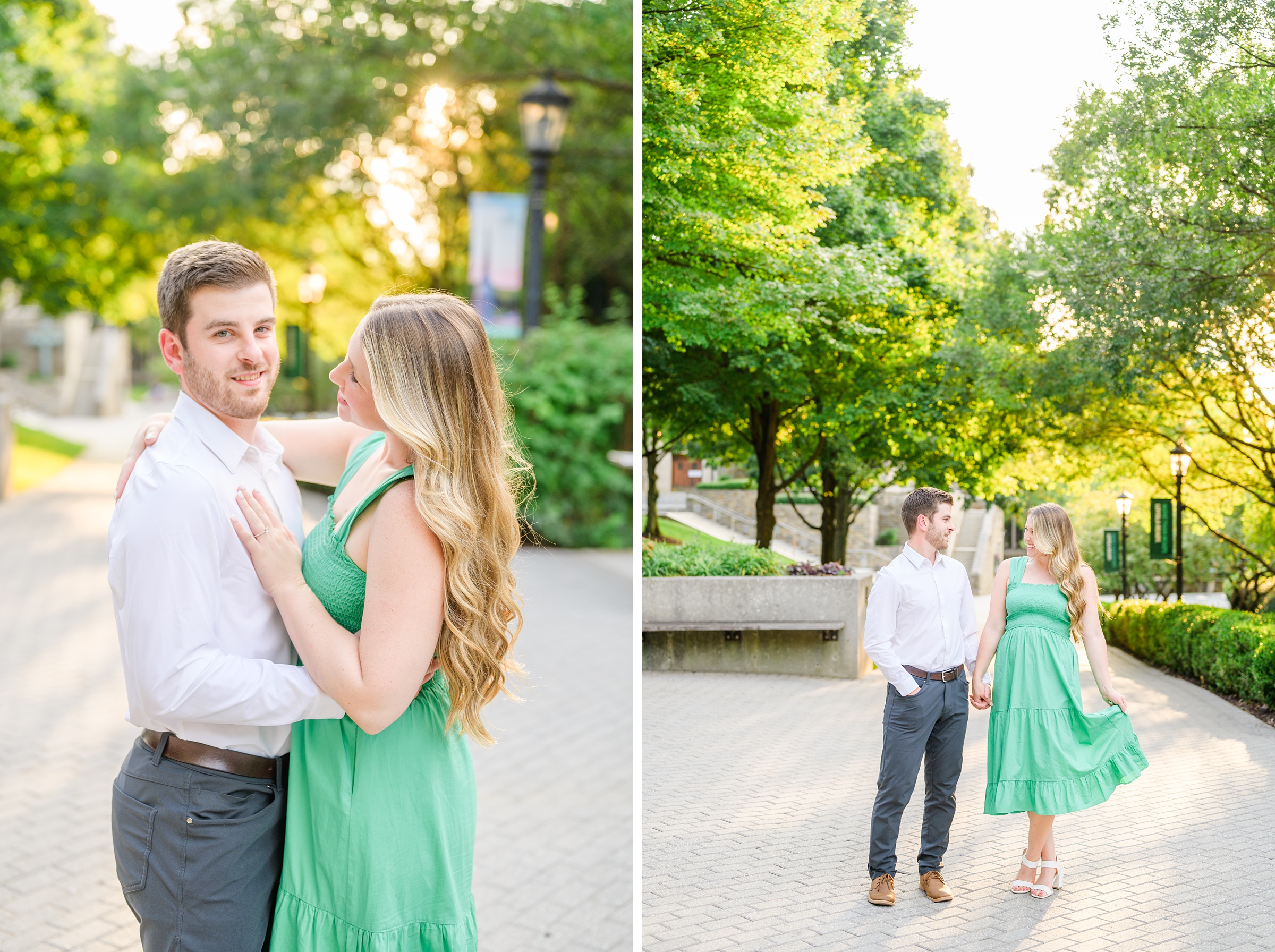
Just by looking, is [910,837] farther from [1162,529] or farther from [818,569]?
[1162,529]

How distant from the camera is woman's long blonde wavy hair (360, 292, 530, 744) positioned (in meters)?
2.07

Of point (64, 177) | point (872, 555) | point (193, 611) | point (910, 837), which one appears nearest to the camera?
point (193, 611)

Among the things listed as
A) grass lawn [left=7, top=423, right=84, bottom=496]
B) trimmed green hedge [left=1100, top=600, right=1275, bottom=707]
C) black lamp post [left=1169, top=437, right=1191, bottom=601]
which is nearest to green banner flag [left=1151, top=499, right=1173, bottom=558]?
black lamp post [left=1169, top=437, right=1191, bottom=601]

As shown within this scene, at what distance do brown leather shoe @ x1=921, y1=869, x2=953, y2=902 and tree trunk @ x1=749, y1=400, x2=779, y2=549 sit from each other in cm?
115

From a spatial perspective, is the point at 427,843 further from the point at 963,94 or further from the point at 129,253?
the point at 129,253

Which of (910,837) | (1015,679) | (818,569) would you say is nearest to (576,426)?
(818,569)

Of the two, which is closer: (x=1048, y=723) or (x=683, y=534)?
(x=1048, y=723)

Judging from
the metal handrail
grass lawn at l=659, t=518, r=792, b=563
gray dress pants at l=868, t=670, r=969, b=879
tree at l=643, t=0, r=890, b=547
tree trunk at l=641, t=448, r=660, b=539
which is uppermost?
tree at l=643, t=0, r=890, b=547

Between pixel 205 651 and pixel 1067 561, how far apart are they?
2.42 m

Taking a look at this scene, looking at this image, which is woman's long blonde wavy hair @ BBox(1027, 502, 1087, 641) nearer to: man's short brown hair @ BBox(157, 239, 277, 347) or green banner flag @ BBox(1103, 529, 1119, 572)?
green banner flag @ BBox(1103, 529, 1119, 572)

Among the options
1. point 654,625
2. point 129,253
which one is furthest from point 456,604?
point 129,253

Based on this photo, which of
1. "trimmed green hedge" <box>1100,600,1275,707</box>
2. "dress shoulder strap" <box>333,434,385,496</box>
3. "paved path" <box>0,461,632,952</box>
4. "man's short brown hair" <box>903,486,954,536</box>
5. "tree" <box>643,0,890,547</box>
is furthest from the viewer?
"paved path" <box>0,461,632,952</box>

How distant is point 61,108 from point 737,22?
2129 centimetres

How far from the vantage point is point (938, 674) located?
3.31 meters
